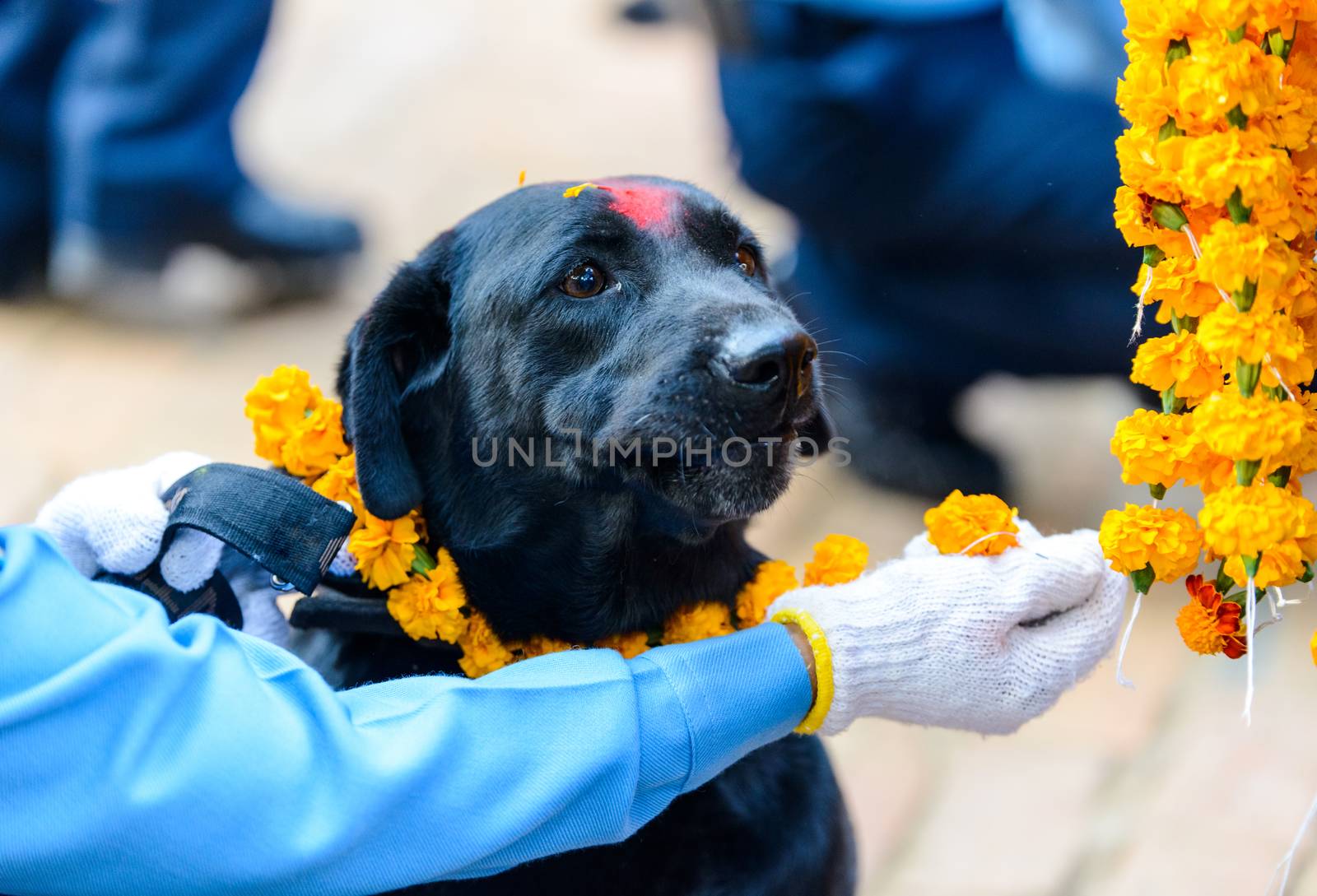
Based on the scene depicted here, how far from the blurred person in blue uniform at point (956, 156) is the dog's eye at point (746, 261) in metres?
0.87

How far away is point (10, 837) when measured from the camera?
4.07ft

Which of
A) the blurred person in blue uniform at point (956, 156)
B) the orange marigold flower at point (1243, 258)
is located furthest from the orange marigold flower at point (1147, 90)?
the blurred person in blue uniform at point (956, 156)

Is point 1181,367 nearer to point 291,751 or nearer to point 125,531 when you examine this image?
point 291,751

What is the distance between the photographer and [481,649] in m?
1.79

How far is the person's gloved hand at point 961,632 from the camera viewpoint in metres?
1.66

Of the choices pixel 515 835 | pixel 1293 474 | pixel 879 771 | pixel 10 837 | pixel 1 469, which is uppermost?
pixel 1293 474

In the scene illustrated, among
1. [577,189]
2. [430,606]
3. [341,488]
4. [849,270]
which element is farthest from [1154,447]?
[849,270]

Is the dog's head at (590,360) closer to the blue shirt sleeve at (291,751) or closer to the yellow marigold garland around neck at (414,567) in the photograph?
the yellow marigold garland around neck at (414,567)

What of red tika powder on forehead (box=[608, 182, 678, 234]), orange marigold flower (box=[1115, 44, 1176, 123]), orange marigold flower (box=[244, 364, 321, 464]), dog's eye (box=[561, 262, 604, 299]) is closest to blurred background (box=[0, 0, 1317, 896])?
red tika powder on forehead (box=[608, 182, 678, 234])

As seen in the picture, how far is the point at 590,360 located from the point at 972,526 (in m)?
0.56

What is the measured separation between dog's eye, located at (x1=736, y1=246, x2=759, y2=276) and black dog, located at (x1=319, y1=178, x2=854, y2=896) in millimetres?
36

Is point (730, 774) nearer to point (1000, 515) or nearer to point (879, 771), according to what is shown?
point (1000, 515)

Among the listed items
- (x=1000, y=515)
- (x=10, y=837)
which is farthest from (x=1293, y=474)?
(x=10, y=837)

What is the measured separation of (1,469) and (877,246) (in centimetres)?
265
